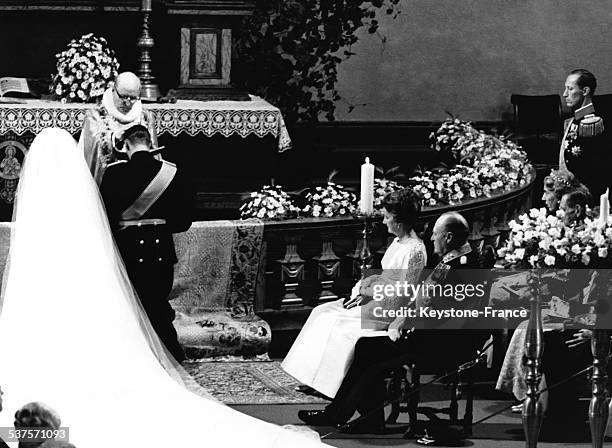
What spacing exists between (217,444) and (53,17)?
7002mm

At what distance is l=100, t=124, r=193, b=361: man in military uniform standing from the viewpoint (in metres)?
8.49

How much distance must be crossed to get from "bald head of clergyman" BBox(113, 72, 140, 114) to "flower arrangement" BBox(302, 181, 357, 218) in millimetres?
1438

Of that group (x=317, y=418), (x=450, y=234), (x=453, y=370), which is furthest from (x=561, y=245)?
(x=317, y=418)

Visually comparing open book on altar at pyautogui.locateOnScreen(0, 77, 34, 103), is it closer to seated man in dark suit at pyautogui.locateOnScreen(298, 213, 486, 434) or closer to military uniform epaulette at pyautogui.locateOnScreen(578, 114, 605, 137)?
military uniform epaulette at pyautogui.locateOnScreen(578, 114, 605, 137)

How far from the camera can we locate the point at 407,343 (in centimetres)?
770

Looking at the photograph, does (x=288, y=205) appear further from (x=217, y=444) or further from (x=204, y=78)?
(x=217, y=444)

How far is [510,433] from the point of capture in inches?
304

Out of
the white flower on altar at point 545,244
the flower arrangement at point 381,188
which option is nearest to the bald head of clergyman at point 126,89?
the flower arrangement at point 381,188

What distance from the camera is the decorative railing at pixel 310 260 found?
9789 millimetres

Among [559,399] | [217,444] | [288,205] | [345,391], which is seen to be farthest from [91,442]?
[288,205]

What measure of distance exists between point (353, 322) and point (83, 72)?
5.06m

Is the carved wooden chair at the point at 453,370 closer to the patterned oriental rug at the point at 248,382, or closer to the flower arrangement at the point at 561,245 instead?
A: the flower arrangement at the point at 561,245

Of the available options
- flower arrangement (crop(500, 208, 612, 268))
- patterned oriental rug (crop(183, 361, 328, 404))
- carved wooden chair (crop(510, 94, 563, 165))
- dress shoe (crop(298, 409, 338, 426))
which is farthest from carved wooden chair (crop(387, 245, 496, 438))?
carved wooden chair (crop(510, 94, 563, 165))

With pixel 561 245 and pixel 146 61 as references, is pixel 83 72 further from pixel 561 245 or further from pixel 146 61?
pixel 561 245
